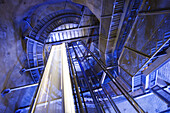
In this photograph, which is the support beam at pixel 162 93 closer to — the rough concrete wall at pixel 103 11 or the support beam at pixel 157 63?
the support beam at pixel 157 63

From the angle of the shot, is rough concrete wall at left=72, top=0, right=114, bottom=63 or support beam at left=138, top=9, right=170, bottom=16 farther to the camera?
rough concrete wall at left=72, top=0, right=114, bottom=63

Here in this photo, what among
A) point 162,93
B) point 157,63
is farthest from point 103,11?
point 162,93

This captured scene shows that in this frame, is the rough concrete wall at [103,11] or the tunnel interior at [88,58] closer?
the tunnel interior at [88,58]

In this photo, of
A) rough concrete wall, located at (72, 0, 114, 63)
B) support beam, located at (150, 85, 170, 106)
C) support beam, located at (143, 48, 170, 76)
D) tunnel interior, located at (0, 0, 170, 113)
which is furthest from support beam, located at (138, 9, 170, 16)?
support beam, located at (150, 85, 170, 106)

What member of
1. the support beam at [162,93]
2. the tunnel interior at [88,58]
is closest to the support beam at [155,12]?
the tunnel interior at [88,58]

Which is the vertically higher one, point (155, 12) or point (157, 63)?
point (155, 12)

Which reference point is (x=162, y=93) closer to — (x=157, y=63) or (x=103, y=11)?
(x=157, y=63)

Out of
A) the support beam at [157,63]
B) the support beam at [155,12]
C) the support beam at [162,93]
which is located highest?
the support beam at [155,12]

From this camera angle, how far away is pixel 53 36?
31.6 ft

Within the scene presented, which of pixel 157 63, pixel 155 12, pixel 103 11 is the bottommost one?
pixel 157 63

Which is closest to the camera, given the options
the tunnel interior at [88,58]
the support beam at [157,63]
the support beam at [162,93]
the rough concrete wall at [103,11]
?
the tunnel interior at [88,58]

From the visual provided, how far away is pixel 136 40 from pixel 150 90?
7.72ft

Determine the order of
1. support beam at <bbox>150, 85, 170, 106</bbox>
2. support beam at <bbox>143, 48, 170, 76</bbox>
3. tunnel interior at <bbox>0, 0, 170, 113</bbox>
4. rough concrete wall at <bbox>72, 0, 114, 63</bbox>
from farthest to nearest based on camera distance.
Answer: rough concrete wall at <bbox>72, 0, 114, 63</bbox> < support beam at <bbox>150, 85, 170, 106</bbox> < support beam at <bbox>143, 48, 170, 76</bbox> < tunnel interior at <bbox>0, 0, 170, 113</bbox>

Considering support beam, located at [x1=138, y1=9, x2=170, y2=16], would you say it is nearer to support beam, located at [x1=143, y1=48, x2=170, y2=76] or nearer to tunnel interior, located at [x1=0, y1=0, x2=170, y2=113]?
tunnel interior, located at [x1=0, y1=0, x2=170, y2=113]
